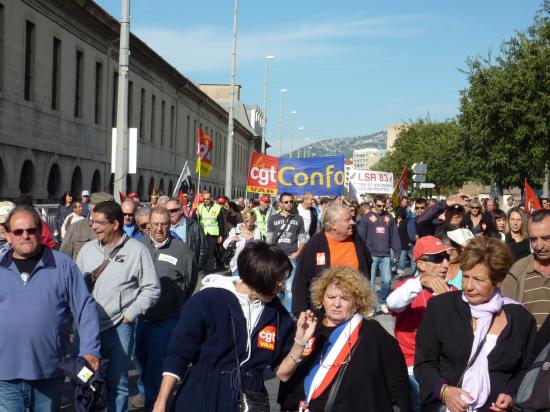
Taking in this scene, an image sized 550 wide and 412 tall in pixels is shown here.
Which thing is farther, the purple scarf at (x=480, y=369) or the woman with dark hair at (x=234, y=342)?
the purple scarf at (x=480, y=369)

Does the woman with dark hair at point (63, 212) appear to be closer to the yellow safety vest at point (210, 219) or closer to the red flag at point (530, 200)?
the yellow safety vest at point (210, 219)

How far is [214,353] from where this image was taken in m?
4.31

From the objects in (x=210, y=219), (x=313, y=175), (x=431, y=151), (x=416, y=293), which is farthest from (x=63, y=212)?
(x=431, y=151)

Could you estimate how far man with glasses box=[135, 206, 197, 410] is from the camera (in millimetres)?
7219

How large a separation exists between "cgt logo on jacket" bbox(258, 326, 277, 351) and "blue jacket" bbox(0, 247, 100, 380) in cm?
146

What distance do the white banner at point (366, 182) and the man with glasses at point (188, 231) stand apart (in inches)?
1094

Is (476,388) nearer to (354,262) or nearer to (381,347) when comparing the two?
(381,347)

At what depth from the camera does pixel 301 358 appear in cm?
431

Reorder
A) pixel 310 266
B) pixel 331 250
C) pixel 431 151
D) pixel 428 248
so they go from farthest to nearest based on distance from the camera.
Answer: pixel 431 151 → pixel 331 250 → pixel 310 266 → pixel 428 248

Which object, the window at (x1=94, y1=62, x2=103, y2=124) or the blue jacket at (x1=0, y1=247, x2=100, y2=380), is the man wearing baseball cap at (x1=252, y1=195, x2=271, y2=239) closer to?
the blue jacket at (x1=0, y1=247, x2=100, y2=380)

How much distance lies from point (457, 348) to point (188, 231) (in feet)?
19.4

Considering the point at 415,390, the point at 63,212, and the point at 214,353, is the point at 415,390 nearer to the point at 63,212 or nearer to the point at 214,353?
the point at 214,353

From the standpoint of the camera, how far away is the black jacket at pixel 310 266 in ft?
23.8

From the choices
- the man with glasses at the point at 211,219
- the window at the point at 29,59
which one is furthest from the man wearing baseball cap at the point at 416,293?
the window at the point at 29,59
